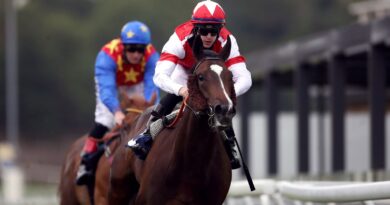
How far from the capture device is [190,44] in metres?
9.09

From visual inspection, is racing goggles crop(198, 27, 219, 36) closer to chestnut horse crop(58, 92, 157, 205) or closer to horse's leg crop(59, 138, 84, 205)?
chestnut horse crop(58, 92, 157, 205)

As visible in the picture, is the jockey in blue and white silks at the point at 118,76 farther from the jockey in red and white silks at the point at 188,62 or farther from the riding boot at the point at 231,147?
the riding boot at the point at 231,147

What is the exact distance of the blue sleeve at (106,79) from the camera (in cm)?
1175

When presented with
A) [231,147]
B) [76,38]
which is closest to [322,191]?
[231,147]

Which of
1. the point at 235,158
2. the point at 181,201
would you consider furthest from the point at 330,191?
the point at 181,201

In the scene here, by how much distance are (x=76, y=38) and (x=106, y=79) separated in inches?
2555

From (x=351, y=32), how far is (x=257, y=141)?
32.3ft

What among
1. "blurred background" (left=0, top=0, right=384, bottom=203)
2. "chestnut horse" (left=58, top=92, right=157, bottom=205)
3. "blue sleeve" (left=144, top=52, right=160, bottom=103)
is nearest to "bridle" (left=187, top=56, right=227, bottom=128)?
"chestnut horse" (left=58, top=92, right=157, bottom=205)

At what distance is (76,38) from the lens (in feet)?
250

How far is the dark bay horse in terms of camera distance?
332 inches

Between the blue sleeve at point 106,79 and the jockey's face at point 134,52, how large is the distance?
213 mm

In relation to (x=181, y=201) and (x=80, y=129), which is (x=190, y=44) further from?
(x=80, y=129)

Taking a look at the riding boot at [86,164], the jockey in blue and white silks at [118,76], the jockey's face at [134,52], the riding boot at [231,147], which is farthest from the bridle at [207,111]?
the riding boot at [86,164]

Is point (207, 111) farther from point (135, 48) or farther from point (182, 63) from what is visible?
point (135, 48)
